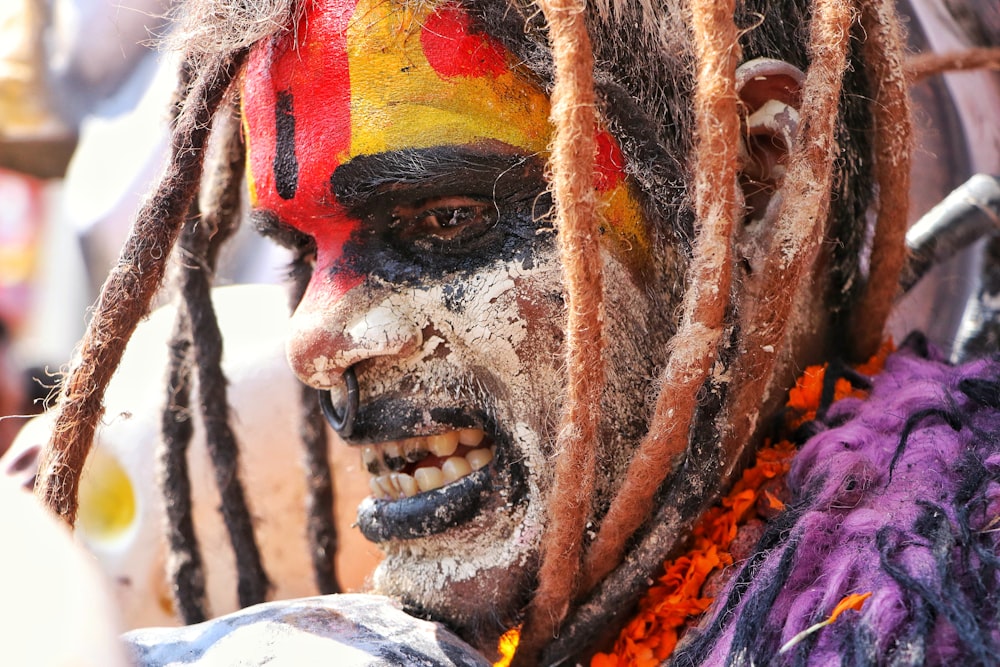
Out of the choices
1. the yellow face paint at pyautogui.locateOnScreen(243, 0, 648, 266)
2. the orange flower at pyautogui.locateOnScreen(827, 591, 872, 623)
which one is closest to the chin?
the yellow face paint at pyautogui.locateOnScreen(243, 0, 648, 266)

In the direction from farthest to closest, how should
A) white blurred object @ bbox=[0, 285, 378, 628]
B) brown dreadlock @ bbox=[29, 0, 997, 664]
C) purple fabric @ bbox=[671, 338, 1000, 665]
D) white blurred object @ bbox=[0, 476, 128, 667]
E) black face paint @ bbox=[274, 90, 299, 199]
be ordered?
white blurred object @ bbox=[0, 285, 378, 628] → black face paint @ bbox=[274, 90, 299, 199] → brown dreadlock @ bbox=[29, 0, 997, 664] → purple fabric @ bbox=[671, 338, 1000, 665] → white blurred object @ bbox=[0, 476, 128, 667]

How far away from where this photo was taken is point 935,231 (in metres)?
1.75

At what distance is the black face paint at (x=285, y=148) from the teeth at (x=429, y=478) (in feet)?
1.39

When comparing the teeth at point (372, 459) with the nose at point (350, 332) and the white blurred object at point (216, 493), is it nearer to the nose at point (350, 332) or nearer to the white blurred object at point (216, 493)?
the nose at point (350, 332)

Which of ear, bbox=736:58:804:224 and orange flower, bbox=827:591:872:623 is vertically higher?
ear, bbox=736:58:804:224

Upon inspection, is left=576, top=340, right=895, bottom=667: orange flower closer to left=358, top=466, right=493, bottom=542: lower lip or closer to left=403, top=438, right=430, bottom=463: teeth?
left=358, top=466, right=493, bottom=542: lower lip

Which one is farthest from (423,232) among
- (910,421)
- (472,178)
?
(910,421)

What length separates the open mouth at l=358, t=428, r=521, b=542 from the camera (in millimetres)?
1271

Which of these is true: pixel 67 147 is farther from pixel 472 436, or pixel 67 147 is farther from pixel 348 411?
pixel 472 436

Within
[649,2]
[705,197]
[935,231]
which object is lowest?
[935,231]

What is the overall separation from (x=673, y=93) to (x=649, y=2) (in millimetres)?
129

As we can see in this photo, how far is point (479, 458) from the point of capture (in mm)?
1311

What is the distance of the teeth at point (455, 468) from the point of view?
1.32 metres

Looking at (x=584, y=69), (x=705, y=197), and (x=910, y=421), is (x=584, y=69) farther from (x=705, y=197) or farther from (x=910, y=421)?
(x=910, y=421)
